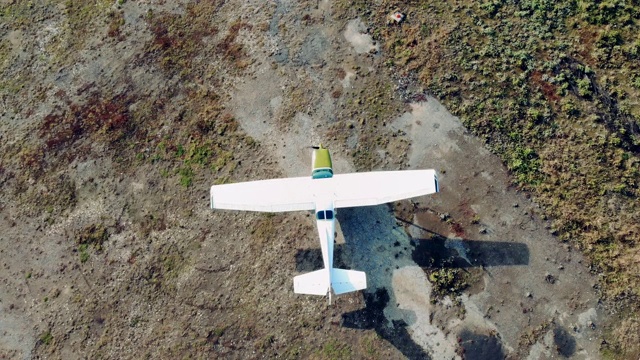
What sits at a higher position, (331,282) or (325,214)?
(325,214)

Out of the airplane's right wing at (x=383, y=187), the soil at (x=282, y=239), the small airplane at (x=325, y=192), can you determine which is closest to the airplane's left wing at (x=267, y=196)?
the small airplane at (x=325, y=192)

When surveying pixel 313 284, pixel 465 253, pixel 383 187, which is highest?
pixel 383 187

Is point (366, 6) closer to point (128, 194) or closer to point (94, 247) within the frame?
point (128, 194)

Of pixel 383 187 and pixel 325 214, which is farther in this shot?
pixel 383 187

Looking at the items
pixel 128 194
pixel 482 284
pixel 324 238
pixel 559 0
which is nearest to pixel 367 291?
pixel 324 238

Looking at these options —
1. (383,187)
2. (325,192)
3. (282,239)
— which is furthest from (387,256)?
(282,239)

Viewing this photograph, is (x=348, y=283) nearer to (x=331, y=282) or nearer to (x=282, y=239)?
(x=331, y=282)

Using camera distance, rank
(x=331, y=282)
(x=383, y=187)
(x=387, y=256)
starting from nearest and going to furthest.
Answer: (x=331, y=282)
(x=383, y=187)
(x=387, y=256)

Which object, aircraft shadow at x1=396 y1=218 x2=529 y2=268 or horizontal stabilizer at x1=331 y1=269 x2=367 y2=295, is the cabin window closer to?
horizontal stabilizer at x1=331 y1=269 x2=367 y2=295
